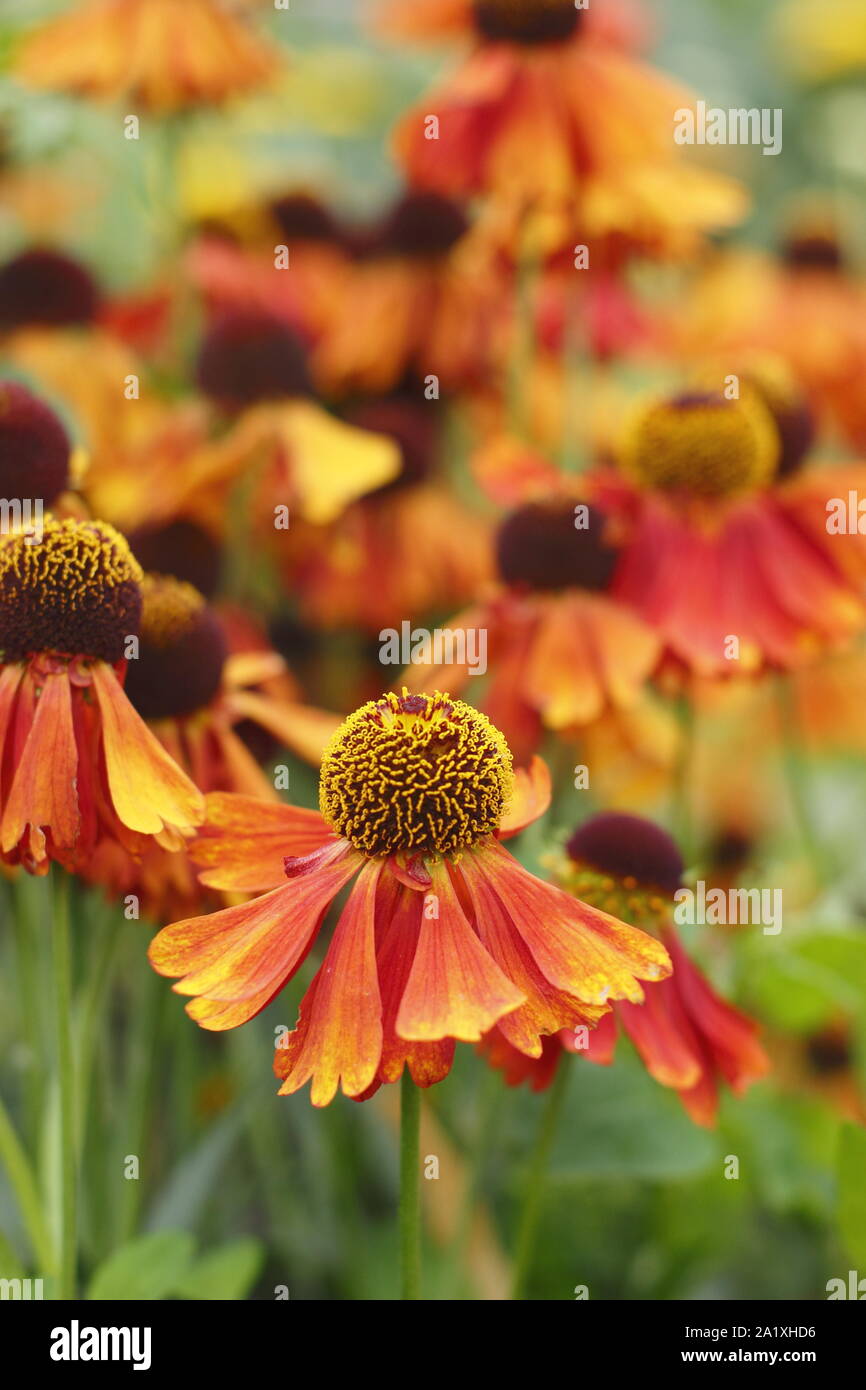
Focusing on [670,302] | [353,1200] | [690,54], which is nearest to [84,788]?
[353,1200]

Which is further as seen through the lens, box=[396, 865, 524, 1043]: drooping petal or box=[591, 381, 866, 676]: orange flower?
box=[591, 381, 866, 676]: orange flower

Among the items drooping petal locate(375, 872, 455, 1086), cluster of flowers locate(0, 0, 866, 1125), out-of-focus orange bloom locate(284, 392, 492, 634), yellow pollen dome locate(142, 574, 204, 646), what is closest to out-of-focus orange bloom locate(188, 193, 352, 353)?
cluster of flowers locate(0, 0, 866, 1125)

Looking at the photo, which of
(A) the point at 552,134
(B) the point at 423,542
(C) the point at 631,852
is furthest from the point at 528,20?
(C) the point at 631,852

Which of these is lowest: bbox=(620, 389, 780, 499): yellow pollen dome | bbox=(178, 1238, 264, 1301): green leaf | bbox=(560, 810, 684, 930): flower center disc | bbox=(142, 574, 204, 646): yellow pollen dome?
bbox=(178, 1238, 264, 1301): green leaf

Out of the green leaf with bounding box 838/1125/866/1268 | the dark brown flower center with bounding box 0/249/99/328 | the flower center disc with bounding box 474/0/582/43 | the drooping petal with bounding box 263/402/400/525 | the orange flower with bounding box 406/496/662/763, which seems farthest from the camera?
the dark brown flower center with bounding box 0/249/99/328

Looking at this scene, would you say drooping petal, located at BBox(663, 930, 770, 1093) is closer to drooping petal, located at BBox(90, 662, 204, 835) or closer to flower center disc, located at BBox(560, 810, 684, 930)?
flower center disc, located at BBox(560, 810, 684, 930)

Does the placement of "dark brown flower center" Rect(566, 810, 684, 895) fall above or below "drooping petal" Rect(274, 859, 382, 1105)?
above

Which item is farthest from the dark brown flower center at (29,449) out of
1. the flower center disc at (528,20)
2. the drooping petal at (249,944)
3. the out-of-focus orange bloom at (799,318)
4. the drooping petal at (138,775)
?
Result: the out-of-focus orange bloom at (799,318)
